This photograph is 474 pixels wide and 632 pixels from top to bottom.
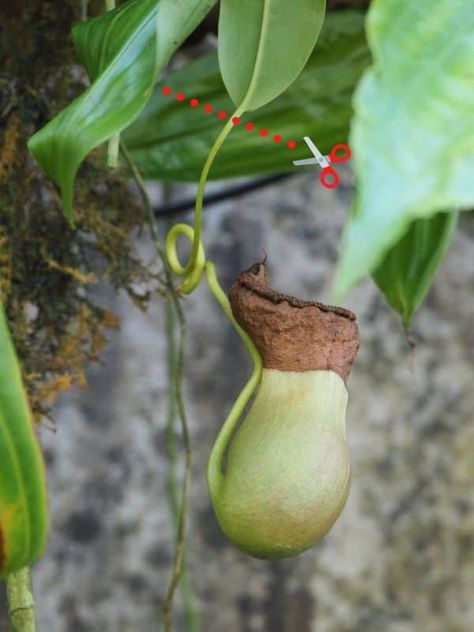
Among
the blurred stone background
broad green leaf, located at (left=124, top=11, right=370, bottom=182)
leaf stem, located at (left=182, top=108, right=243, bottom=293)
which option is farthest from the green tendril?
the blurred stone background

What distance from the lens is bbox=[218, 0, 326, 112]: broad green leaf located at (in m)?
0.53

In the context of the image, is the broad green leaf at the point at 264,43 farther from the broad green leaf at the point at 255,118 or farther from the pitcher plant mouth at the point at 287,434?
the broad green leaf at the point at 255,118

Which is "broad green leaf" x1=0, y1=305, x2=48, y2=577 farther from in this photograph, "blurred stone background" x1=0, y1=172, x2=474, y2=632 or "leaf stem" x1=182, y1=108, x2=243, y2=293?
"blurred stone background" x1=0, y1=172, x2=474, y2=632

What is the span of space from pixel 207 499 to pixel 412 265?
71 cm

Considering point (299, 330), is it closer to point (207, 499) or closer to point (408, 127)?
point (408, 127)

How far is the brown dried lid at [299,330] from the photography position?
1.79ft

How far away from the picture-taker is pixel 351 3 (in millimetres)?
919

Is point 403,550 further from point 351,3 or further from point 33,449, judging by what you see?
point 33,449

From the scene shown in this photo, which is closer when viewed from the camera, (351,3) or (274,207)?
(351,3)

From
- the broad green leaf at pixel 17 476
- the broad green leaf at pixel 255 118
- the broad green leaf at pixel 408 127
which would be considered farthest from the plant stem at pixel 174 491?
the broad green leaf at pixel 408 127

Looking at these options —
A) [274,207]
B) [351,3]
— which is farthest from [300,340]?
[274,207]

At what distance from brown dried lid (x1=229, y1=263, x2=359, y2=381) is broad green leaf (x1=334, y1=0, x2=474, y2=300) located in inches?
8.1

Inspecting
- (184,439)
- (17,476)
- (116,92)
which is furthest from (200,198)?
(184,439)

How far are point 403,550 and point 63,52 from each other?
2.70 feet
